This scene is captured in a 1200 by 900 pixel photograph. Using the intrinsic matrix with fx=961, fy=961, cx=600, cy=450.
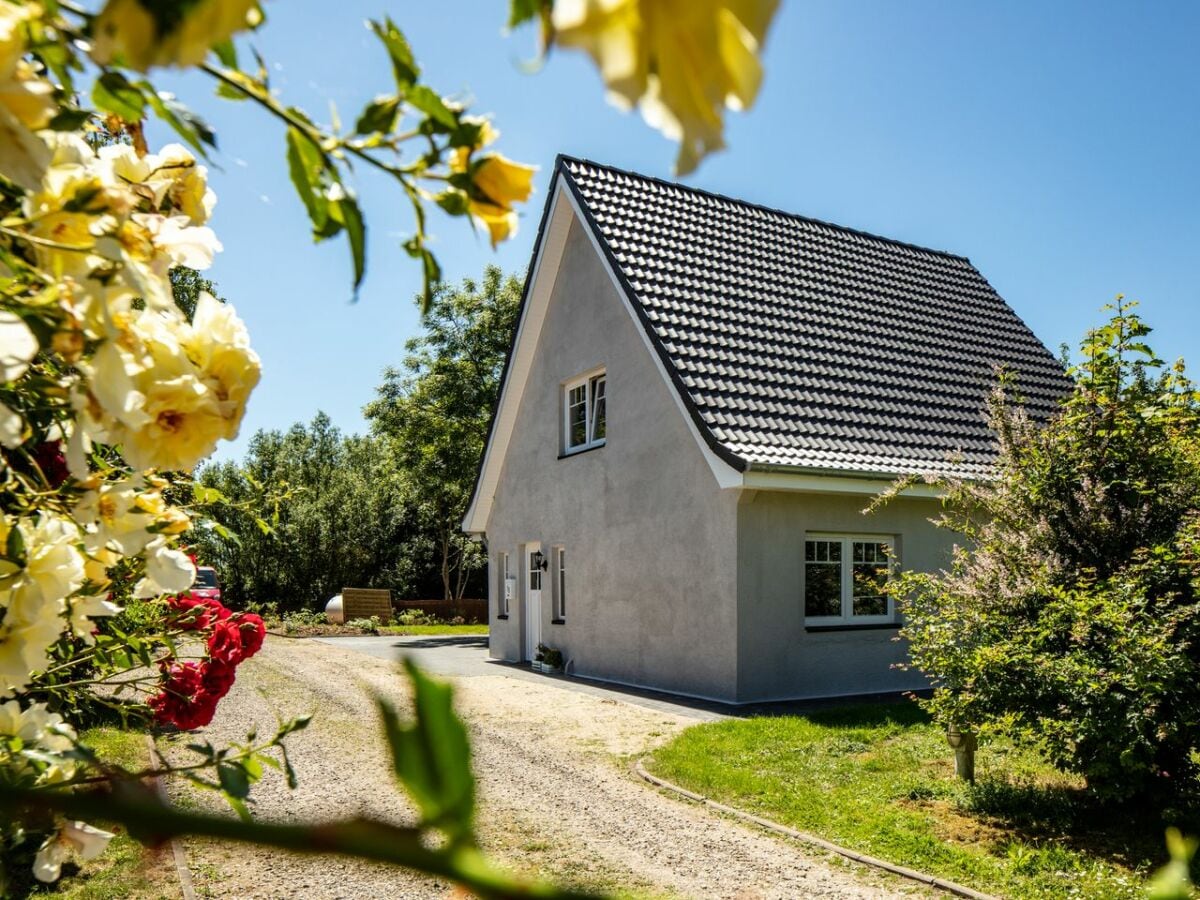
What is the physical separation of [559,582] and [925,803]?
369 inches

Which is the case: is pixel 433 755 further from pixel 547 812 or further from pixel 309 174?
pixel 547 812

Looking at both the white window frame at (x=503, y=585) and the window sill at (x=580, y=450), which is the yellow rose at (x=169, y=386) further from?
the white window frame at (x=503, y=585)

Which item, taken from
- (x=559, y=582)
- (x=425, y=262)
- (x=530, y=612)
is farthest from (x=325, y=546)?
(x=425, y=262)

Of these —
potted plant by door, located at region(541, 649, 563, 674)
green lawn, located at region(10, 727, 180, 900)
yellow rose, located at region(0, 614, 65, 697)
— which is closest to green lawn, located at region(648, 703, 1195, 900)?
green lawn, located at region(10, 727, 180, 900)

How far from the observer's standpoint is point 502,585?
1730cm

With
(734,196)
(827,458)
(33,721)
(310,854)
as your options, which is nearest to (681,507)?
(827,458)

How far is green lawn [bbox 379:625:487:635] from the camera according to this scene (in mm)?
25091

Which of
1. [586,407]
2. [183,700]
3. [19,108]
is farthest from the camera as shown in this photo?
[586,407]

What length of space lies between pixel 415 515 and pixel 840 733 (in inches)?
1117

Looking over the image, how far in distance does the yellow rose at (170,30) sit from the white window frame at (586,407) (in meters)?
13.2

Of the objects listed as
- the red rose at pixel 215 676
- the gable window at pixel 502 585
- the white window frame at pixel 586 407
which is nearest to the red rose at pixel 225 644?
the red rose at pixel 215 676

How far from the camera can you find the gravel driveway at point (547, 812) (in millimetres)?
5062

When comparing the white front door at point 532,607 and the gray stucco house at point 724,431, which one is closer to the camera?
the gray stucco house at point 724,431

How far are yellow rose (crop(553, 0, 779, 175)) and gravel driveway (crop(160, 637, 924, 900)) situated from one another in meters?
1.93
